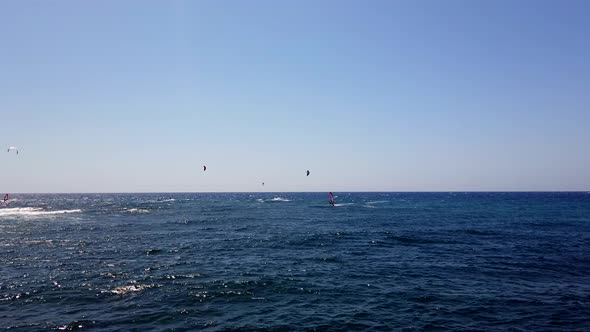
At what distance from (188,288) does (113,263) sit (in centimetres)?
1245

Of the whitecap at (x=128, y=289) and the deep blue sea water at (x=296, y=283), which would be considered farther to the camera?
the whitecap at (x=128, y=289)

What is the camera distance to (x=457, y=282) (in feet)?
95.5

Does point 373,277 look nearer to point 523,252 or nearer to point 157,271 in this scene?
point 157,271

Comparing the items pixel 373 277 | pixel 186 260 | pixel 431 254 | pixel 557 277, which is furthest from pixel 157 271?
pixel 557 277

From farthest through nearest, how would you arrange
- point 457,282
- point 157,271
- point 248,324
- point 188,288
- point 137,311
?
point 157,271 < point 457,282 < point 188,288 < point 137,311 < point 248,324

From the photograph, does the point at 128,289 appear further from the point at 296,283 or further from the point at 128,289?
the point at 296,283

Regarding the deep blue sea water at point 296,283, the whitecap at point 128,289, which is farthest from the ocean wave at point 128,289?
the deep blue sea water at point 296,283

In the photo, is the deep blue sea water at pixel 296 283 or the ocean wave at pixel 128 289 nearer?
the deep blue sea water at pixel 296 283

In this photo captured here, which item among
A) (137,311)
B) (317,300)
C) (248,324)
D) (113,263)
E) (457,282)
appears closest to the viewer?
(248,324)

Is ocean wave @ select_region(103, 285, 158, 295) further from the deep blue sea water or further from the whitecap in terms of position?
the deep blue sea water

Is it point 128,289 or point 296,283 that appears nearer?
point 128,289

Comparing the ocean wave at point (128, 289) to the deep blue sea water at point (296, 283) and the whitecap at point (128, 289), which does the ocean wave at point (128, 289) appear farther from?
the deep blue sea water at point (296, 283)

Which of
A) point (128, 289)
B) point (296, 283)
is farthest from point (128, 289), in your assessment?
point (296, 283)

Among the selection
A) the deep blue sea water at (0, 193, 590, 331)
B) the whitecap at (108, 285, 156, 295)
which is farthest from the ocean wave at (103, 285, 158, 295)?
the deep blue sea water at (0, 193, 590, 331)
